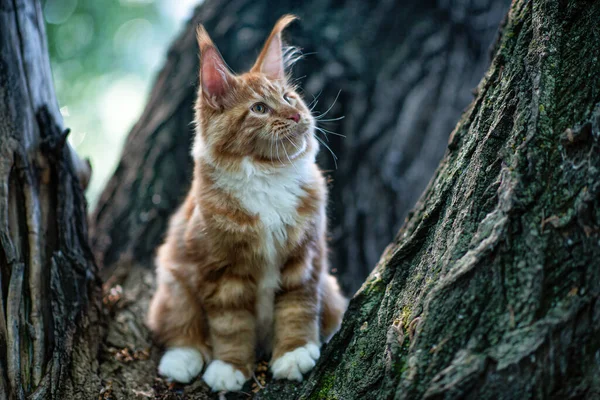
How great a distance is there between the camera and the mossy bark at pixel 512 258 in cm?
135

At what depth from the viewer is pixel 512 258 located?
1.46 m

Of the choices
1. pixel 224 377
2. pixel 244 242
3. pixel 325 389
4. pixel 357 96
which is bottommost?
pixel 325 389

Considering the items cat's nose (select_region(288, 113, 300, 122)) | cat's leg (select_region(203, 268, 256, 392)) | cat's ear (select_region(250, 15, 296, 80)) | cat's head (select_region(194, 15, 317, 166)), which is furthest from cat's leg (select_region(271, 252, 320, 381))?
cat's ear (select_region(250, 15, 296, 80))

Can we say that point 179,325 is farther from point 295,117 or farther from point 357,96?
point 357,96

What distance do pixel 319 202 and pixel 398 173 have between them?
133 cm

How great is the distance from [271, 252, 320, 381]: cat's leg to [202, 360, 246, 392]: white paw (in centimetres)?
16

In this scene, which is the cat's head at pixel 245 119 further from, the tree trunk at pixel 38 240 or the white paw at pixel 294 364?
the white paw at pixel 294 364

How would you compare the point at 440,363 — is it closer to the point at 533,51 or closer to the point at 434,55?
the point at 533,51

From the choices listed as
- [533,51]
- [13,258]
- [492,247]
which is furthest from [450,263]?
[13,258]

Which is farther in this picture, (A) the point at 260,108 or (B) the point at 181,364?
(A) the point at 260,108

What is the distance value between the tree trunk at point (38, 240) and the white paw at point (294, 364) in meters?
0.71

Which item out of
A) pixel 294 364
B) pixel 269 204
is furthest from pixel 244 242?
pixel 294 364

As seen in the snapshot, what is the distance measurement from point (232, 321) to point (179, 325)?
317 mm

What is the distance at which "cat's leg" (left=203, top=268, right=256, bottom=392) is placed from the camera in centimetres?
230
